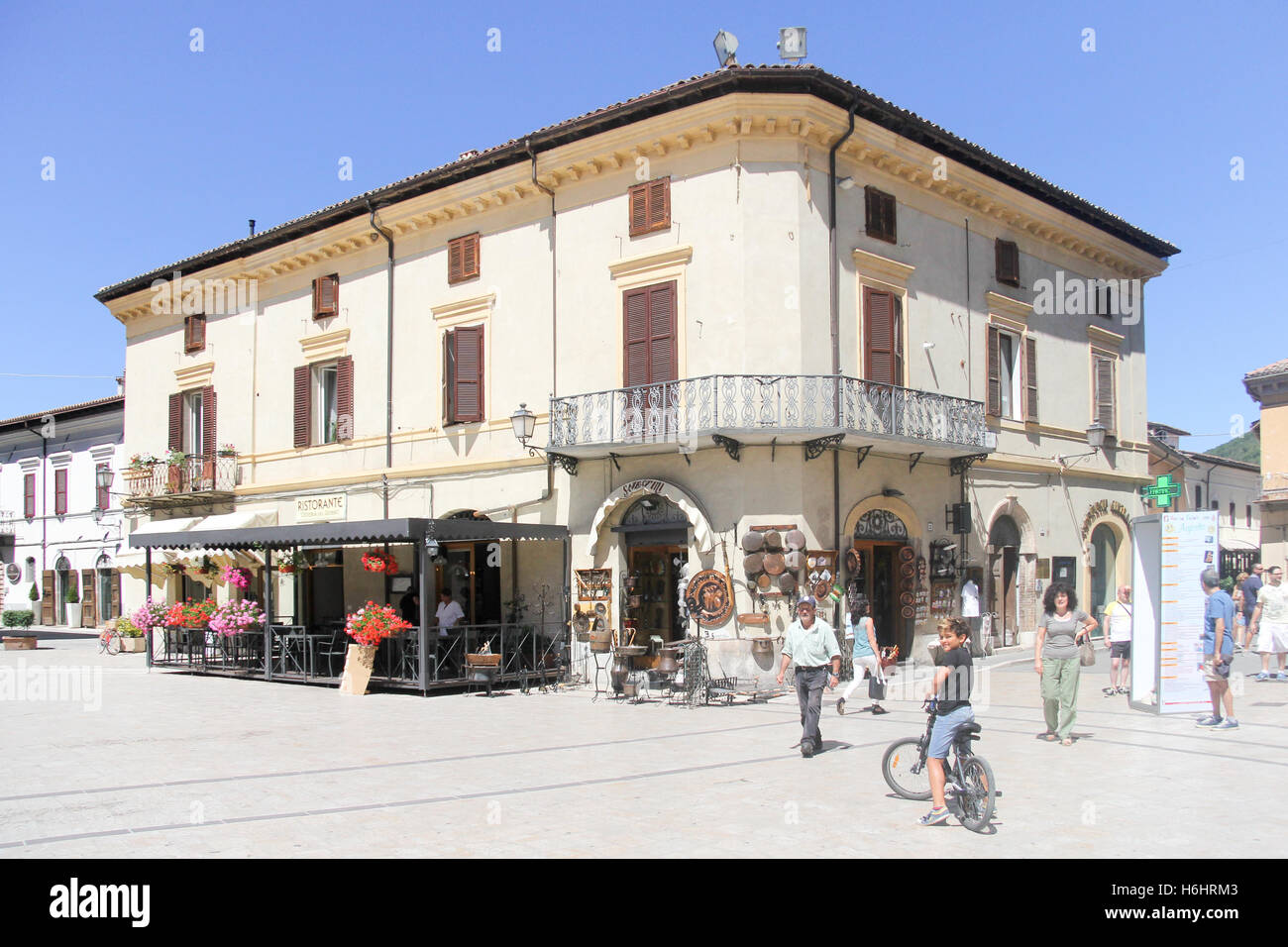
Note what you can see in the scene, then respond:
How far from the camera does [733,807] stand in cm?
836

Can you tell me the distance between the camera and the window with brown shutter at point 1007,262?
2138 centimetres

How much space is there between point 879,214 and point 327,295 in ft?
38.4

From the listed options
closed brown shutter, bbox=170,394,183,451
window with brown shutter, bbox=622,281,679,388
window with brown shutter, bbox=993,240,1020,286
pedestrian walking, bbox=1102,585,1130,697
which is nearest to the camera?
pedestrian walking, bbox=1102,585,1130,697

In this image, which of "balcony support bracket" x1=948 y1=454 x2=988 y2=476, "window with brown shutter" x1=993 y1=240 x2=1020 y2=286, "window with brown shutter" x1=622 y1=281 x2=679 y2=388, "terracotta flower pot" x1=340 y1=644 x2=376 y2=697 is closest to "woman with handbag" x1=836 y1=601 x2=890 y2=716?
"window with brown shutter" x1=622 y1=281 x2=679 y2=388

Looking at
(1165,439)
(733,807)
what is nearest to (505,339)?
(733,807)

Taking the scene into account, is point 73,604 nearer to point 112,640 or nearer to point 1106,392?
point 112,640

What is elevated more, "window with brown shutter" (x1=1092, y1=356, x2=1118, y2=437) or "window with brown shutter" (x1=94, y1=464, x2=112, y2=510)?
"window with brown shutter" (x1=1092, y1=356, x2=1118, y2=437)

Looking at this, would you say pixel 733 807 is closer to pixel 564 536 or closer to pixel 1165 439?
pixel 564 536

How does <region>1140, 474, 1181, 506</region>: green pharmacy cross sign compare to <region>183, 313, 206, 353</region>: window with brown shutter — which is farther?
<region>183, 313, 206, 353</region>: window with brown shutter

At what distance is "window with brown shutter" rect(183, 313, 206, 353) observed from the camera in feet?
87.5

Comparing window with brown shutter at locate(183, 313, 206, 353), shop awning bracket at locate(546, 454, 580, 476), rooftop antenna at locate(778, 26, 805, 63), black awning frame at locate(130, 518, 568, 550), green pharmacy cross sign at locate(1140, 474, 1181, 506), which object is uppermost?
rooftop antenna at locate(778, 26, 805, 63)

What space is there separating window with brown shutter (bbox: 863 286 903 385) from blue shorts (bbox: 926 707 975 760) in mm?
10631

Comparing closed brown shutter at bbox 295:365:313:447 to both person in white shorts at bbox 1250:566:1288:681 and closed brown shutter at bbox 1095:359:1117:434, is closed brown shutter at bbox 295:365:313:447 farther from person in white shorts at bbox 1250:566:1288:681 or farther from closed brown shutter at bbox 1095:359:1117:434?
person in white shorts at bbox 1250:566:1288:681

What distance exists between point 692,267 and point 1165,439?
1150 inches
